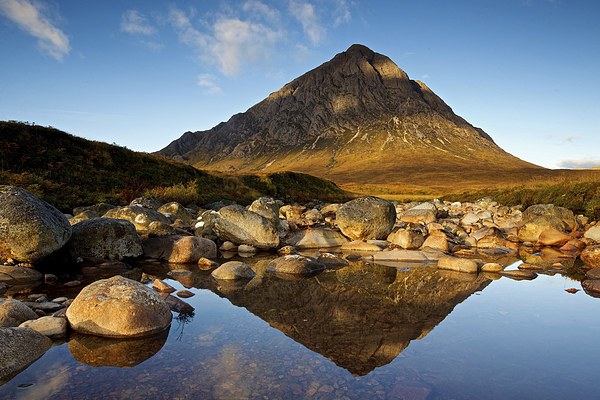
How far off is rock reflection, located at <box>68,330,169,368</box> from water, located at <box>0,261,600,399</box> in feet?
0.08

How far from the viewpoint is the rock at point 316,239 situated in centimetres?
1565

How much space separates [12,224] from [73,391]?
641 cm

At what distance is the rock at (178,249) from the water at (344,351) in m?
3.46

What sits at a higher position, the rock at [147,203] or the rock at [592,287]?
the rock at [147,203]

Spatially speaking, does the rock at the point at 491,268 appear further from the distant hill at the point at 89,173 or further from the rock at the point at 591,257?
the distant hill at the point at 89,173

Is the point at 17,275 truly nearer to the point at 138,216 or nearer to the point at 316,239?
the point at 138,216

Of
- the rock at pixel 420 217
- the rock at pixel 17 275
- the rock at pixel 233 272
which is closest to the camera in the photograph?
the rock at pixel 17 275

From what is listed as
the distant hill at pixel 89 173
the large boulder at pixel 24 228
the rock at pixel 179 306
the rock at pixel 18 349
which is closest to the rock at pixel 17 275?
the large boulder at pixel 24 228

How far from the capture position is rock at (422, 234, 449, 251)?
14.6 m

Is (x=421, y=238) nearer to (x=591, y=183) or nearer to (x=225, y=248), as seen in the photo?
(x=225, y=248)

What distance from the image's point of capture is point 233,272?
1001cm

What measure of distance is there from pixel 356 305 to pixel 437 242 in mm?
8165

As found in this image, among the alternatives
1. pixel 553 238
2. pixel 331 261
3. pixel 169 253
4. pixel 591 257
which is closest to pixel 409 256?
pixel 331 261

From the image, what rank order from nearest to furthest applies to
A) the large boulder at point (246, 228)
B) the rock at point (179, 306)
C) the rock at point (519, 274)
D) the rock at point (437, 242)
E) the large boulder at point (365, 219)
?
the rock at point (179, 306) → the rock at point (519, 274) → the large boulder at point (246, 228) → the rock at point (437, 242) → the large boulder at point (365, 219)
